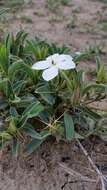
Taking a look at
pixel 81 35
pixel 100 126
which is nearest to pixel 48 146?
pixel 100 126

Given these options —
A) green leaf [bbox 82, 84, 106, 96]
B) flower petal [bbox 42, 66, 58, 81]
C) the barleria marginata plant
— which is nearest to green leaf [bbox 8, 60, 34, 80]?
the barleria marginata plant

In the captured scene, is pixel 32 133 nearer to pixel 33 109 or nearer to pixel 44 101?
pixel 33 109

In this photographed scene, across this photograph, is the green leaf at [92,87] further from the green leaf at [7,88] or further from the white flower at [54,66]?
the green leaf at [7,88]

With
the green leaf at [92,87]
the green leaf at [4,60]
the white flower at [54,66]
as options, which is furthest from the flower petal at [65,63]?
the green leaf at [4,60]

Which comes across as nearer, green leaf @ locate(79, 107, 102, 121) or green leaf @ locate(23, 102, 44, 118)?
green leaf @ locate(23, 102, 44, 118)

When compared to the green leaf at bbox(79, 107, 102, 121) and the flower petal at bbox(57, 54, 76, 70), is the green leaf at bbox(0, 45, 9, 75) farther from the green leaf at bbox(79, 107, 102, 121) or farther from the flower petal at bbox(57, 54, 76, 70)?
the green leaf at bbox(79, 107, 102, 121)

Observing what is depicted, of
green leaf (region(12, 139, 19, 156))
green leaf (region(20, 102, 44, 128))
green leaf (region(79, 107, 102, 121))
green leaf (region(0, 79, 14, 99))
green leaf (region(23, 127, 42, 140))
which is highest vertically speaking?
green leaf (region(0, 79, 14, 99))

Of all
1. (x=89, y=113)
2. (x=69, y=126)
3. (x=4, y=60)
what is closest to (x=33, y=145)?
(x=69, y=126)
